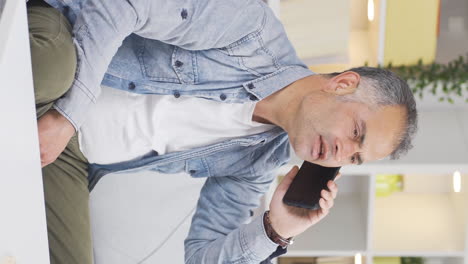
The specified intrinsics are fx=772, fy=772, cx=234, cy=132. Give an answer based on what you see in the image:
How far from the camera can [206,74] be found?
1242mm

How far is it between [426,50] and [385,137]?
0.87m

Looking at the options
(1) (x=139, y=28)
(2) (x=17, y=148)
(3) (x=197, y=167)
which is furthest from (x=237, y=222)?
(2) (x=17, y=148)

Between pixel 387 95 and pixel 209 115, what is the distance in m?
0.30

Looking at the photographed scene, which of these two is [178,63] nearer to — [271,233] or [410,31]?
[271,233]

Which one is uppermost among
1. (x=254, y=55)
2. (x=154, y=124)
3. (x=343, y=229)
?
(x=254, y=55)

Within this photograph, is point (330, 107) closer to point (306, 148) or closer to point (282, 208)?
point (306, 148)

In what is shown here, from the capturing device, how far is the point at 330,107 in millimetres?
1199

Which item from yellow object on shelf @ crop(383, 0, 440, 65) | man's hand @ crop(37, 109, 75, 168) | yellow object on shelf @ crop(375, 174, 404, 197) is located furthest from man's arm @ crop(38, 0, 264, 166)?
yellow object on shelf @ crop(375, 174, 404, 197)

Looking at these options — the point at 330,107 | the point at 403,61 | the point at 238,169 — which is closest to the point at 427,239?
the point at 403,61

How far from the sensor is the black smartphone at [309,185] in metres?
1.31

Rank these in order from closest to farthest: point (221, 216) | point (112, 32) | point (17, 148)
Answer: point (17, 148) → point (112, 32) → point (221, 216)

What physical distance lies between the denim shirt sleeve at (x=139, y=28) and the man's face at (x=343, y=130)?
0.17m

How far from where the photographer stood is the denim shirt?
1.03 metres

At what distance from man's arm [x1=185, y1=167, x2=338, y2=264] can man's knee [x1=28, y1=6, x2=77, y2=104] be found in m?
0.52
